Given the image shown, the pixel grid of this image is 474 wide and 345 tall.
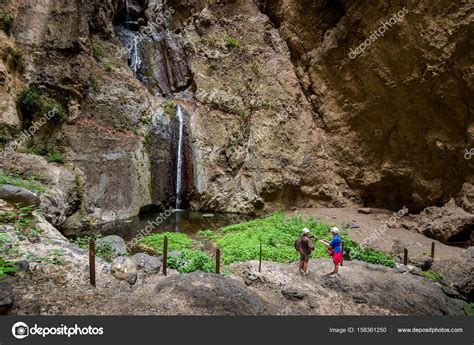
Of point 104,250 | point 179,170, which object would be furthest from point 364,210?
point 104,250

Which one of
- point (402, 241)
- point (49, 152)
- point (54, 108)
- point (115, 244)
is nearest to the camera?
point (115, 244)

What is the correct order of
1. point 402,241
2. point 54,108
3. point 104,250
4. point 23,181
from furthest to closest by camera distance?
point 54,108, point 402,241, point 23,181, point 104,250

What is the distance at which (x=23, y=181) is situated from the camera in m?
10.8

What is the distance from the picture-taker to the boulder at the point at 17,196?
8.71m

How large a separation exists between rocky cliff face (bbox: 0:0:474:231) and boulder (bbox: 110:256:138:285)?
6.67 meters

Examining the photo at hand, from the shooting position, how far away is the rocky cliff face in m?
13.4

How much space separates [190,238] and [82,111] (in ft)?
28.3

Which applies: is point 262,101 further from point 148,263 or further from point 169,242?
point 148,263

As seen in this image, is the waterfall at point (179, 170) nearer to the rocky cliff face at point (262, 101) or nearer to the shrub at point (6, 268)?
the rocky cliff face at point (262, 101)

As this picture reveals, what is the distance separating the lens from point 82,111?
51.6 feet

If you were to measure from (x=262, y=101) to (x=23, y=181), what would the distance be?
12618 millimetres

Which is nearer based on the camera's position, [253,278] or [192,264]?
[253,278]

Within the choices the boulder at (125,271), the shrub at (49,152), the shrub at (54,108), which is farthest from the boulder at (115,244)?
the shrub at (54,108)
